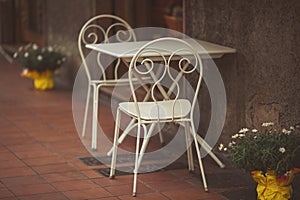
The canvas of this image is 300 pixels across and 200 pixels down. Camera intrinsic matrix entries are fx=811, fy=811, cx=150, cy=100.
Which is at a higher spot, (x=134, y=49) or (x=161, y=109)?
(x=134, y=49)

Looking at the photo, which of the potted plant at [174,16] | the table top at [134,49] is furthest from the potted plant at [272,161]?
the potted plant at [174,16]

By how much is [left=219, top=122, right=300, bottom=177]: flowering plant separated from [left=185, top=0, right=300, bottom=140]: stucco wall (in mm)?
344

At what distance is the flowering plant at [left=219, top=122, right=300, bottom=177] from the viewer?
432 centimetres

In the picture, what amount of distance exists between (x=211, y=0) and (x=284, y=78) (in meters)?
1.04

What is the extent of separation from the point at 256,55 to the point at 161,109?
2.37 ft

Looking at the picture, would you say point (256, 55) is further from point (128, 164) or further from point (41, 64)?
point (41, 64)

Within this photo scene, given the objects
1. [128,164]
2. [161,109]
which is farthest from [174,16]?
[161,109]

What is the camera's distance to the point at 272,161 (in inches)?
170

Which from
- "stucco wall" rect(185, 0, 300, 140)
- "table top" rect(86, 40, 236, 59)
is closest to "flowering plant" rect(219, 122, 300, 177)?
"stucco wall" rect(185, 0, 300, 140)

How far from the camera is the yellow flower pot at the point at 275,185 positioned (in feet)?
14.4

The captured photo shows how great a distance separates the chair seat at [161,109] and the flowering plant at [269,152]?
45 cm

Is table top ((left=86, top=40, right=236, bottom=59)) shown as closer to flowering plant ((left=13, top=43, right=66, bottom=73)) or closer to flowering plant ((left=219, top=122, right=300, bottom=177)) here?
flowering plant ((left=219, top=122, right=300, bottom=177))

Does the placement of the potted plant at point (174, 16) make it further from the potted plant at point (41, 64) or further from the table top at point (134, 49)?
the table top at point (134, 49)

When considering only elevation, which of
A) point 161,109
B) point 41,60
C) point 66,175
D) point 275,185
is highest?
point 161,109
